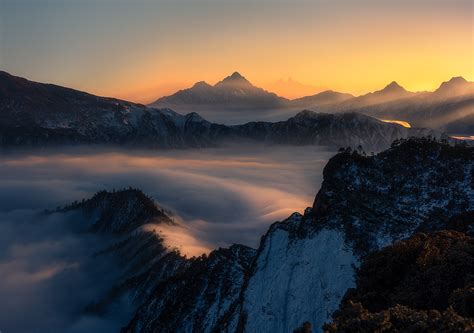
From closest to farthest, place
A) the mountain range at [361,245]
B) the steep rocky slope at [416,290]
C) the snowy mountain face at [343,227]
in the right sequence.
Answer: the steep rocky slope at [416,290] → the mountain range at [361,245] → the snowy mountain face at [343,227]

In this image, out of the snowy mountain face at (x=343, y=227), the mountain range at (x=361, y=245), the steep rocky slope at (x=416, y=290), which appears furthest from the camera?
the snowy mountain face at (x=343, y=227)

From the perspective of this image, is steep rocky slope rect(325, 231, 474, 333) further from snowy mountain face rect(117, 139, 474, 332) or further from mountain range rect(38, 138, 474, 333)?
snowy mountain face rect(117, 139, 474, 332)

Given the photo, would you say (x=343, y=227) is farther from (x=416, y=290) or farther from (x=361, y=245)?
(x=416, y=290)

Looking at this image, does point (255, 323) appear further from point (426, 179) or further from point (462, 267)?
point (426, 179)

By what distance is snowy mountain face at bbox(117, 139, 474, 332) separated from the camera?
62656 mm

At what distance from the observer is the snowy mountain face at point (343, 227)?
62.7m

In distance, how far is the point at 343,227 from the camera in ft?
230

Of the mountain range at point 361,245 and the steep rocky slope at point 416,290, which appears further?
the mountain range at point 361,245

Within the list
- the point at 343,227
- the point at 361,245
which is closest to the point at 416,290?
the point at 361,245

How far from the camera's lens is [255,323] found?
62.2m

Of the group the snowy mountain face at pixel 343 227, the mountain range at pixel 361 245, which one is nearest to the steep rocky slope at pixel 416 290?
the mountain range at pixel 361 245

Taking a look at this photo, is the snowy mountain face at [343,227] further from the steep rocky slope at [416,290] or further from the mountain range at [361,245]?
the steep rocky slope at [416,290]

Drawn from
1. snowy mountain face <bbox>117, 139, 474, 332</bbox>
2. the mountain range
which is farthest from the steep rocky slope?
snowy mountain face <bbox>117, 139, 474, 332</bbox>

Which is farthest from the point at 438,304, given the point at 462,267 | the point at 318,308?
the point at 318,308
